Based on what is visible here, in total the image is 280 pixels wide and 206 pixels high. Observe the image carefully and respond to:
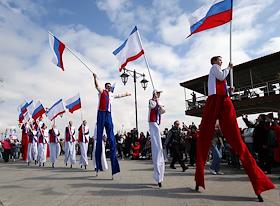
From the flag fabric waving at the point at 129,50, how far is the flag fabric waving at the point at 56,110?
9543mm

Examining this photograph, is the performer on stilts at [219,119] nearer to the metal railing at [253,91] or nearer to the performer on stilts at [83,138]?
the performer on stilts at [83,138]

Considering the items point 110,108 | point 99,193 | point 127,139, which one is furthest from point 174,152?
point 127,139

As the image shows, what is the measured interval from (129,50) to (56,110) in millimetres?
10355

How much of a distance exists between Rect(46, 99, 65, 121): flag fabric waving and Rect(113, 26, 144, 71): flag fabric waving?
954 cm

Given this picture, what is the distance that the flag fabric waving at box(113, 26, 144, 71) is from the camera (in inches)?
392

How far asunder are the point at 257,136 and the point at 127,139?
562 inches

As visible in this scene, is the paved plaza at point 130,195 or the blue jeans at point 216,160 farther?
the blue jeans at point 216,160

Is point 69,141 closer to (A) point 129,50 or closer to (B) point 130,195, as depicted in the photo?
(A) point 129,50

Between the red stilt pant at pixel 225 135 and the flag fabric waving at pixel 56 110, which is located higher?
the flag fabric waving at pixel 56 110

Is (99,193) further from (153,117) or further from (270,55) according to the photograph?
(270,55)

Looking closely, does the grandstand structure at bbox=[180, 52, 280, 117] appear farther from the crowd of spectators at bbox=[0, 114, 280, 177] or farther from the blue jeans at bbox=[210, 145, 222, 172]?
the blue jeans at bbox=[210, 145, 222, 172]

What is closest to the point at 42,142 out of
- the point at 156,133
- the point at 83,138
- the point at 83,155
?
the point at 83,138

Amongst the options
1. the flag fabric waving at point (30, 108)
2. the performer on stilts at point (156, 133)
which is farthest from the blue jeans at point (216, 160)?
the flag fabric waving at point (30, 108)

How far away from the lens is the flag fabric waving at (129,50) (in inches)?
392
